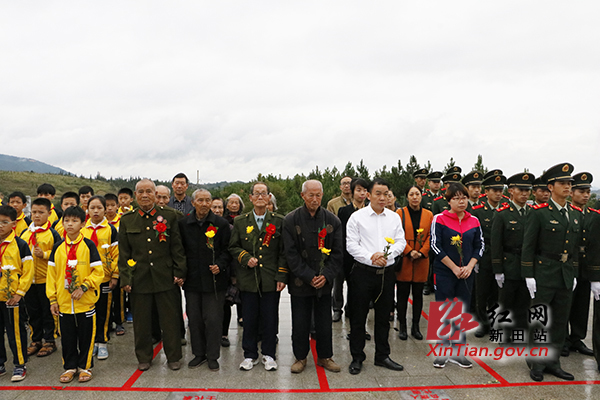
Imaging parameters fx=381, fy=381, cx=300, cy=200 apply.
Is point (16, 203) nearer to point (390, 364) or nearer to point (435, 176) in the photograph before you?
point (390, 364)

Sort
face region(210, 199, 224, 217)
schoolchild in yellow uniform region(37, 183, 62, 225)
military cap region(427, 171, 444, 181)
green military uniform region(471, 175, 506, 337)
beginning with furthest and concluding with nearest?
military cap region(427, 171, 444, 181)
schoolchild in yellow uniform region(37, 183, 62, 225)
green military uniform region(471, 175, 506, 337)
face region(210, 199, 224, 217)

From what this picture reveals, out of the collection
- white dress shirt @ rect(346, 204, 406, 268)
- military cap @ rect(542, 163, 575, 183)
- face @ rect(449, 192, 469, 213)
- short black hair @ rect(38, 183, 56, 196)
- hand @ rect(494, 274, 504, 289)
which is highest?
military cap @ rect(542, 163, 575, 183)

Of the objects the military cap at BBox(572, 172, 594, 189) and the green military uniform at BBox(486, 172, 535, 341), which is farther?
the green military uniform at BBox(486, 172, 535, 341)

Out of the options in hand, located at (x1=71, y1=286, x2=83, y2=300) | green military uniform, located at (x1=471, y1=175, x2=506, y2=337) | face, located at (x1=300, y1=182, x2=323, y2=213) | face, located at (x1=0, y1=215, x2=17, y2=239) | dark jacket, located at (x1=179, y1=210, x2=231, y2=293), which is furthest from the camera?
green military uniform, located at (x1=471, y1=175, x2=506, y2=337)

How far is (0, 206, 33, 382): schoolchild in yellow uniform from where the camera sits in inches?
152

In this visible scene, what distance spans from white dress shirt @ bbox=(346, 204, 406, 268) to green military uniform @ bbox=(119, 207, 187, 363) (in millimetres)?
1896

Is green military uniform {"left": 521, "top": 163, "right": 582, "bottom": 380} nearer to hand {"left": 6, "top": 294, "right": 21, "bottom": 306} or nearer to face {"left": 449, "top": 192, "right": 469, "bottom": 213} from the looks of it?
face {"left": 449, "top": 192, "right": 469, "bottom": 213}

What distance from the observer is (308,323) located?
13.5 ft

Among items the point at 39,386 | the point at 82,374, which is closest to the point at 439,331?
the point at 82,374

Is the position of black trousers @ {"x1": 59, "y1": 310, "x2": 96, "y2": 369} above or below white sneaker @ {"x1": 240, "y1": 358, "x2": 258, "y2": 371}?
above

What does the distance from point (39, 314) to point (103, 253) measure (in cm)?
101

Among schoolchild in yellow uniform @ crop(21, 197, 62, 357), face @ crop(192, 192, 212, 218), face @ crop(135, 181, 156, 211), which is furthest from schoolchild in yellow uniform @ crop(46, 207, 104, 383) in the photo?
face @ crop(192, 192, 212, 218)

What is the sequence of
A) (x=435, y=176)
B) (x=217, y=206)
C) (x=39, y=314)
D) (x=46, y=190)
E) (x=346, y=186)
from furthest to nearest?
(x=435, y=176) → (x=46, y=190) → (x=346, y=186) → (x=217, y=206) → (x=39, y=314)

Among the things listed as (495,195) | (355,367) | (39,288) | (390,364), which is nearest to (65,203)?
(39,288)
